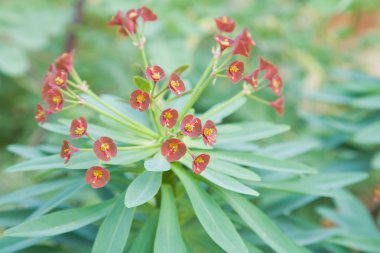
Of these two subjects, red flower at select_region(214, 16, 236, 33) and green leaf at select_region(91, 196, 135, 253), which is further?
red flower at select_region(214, 16, 236, 33)

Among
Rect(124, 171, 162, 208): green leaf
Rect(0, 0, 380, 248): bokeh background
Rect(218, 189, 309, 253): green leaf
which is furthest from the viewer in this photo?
Rect(0, 0, 380, 248): bokeh background

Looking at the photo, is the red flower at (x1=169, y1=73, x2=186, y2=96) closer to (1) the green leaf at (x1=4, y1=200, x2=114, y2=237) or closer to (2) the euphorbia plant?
(2) the euphorbia plant

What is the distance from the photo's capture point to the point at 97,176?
2.97 feet

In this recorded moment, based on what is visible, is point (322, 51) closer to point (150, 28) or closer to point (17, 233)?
point (150, 28)

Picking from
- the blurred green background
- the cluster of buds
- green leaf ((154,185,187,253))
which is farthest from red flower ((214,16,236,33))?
the blurred green background

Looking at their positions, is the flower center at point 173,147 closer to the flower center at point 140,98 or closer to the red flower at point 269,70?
the flower center at point 140,98

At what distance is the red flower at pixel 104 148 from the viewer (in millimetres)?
886

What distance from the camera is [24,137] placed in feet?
8.41

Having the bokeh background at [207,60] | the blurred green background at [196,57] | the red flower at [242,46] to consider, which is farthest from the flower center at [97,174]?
the blurred green background at [196,57]

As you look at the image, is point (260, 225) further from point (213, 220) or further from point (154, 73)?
point (154, 73)

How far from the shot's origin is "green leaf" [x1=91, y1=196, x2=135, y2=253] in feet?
2.98

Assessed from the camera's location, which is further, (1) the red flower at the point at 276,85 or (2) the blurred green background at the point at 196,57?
(2) the blurred green background at the point at 196,57

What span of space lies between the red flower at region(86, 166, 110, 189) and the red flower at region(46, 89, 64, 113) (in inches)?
5.3

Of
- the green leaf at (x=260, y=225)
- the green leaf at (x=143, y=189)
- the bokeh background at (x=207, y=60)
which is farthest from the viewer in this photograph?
the bokeh background at (x=207, y=60)
